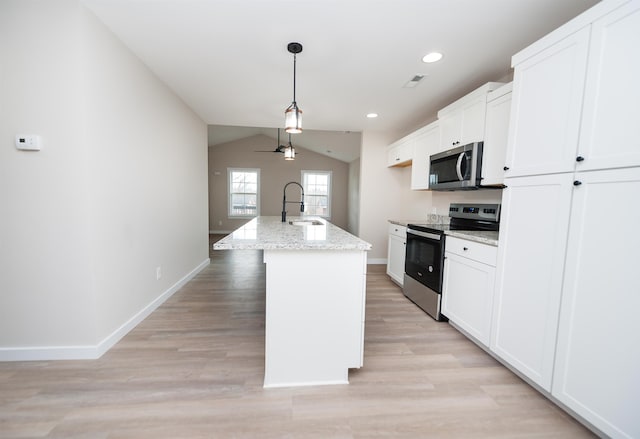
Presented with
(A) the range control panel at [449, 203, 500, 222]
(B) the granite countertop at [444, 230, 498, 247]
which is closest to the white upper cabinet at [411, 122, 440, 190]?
(A) the range control panel at [449, 203, 500, 222]

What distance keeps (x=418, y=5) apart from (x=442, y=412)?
2.36 metres

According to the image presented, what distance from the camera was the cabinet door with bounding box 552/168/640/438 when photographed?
1121 millimetres

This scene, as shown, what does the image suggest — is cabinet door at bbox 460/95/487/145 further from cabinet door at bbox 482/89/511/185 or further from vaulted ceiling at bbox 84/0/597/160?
vaulted ceiling at bbox 84/0/597/160

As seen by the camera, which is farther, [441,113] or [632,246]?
[441,113]

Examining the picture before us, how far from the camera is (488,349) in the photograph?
1.92 m

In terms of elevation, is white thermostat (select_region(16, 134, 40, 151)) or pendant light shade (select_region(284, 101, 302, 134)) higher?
pendant light shade (select_region(284, 101, 302, 134))

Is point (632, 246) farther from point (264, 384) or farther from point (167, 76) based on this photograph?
point (167, 76)

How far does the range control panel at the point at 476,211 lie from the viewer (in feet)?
7.88

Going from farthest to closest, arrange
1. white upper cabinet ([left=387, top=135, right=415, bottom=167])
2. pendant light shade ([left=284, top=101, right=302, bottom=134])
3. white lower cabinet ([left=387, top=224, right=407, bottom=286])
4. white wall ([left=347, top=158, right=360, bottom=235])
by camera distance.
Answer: white wall ([left=347, top=158, right=360, bottom=235]) → white upper cabinet ([left=387, top=135, right=415, bottom=167]) → white lower cabinet ([left=387, top=224, right=407, bottom=286]) → pendant light shade ([left=284, top=101, right=302, bottom=134])

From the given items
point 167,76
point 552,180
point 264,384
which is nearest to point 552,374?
point 552,180

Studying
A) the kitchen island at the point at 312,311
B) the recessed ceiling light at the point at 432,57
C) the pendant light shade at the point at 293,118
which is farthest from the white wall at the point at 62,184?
the recessed ceiling light at the point at 432,57

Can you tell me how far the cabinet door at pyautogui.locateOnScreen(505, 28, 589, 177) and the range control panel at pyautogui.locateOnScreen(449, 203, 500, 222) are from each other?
2.51ft

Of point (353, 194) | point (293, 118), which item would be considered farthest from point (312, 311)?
point (353, 194)

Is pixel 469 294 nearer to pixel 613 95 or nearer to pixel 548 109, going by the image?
pixel 548 109
